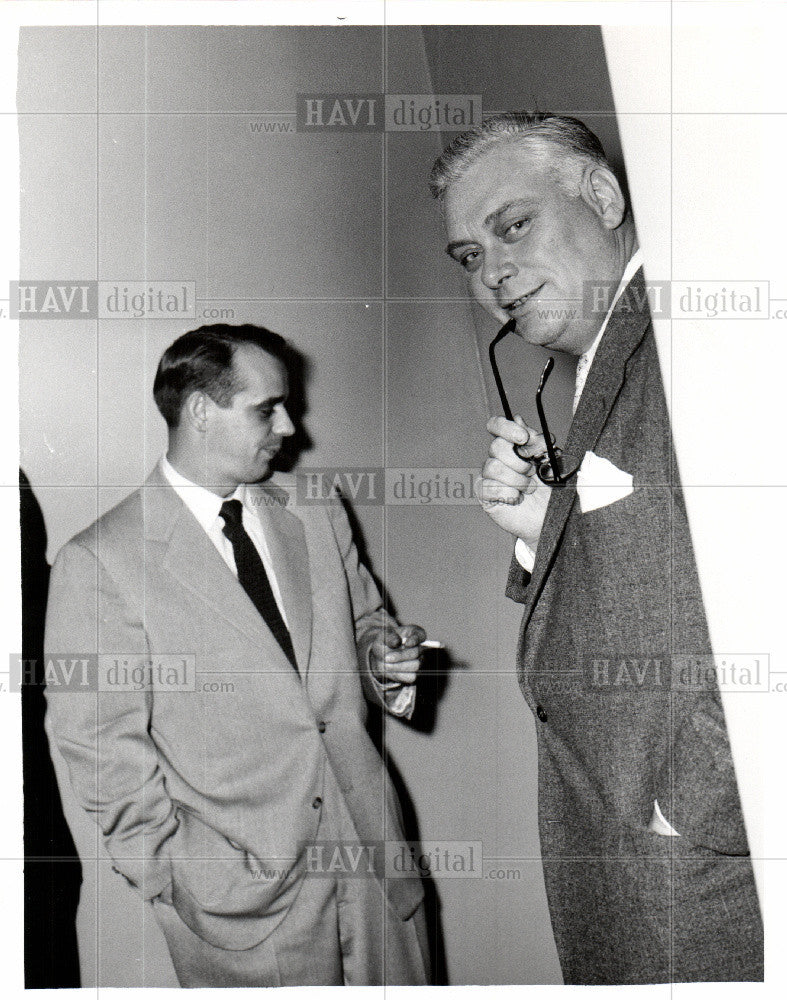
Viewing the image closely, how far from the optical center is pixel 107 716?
1368 millimetres

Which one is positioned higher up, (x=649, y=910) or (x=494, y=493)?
(x=494, y=493)

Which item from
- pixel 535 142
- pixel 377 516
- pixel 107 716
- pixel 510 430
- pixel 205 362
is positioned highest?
pixel 535 142

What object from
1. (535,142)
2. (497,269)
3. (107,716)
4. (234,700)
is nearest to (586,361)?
(497,269)

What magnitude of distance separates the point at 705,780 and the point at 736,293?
70cm

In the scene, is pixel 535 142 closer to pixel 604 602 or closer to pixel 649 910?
pixel 604 602

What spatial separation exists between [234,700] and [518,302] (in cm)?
69

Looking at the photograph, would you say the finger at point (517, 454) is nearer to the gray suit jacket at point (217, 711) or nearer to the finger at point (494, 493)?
the finger at point (494, 493)

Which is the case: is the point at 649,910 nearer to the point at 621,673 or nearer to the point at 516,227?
the point at 621,673

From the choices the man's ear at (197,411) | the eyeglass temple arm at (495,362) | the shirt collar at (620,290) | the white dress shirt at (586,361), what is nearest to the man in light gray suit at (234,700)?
the man's ear at (197,411)

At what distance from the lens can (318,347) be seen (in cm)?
137

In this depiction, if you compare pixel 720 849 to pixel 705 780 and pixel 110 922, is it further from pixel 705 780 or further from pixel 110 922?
pixel 110 922

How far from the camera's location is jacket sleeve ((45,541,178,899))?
135cm

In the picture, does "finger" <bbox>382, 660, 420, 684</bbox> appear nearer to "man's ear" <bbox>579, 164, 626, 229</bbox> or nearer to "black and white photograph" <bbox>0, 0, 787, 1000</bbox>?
"black and white photograph" <bbox>0, 0, 787, 1000</bbox>

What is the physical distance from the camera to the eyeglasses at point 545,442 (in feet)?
4.43
